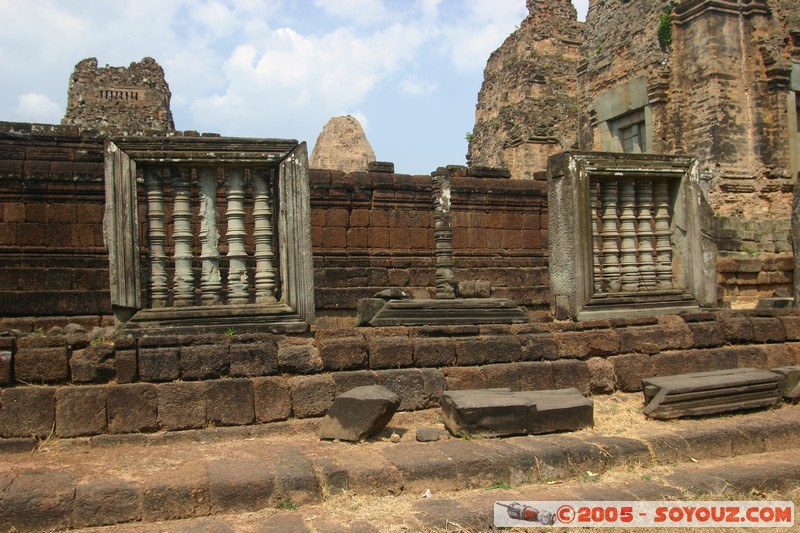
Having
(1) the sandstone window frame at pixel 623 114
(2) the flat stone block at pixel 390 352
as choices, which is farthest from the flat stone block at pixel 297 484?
(1) the sandstone window frame at pixel 623 114

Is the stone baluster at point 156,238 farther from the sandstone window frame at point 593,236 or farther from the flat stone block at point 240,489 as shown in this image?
the sandstone window frame at point 593,236

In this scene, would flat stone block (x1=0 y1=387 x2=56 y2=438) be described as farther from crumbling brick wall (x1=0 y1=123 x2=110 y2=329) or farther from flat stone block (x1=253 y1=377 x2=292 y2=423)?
crumbling brick wall (x1=0 y1=123 x2=110 y2=329)

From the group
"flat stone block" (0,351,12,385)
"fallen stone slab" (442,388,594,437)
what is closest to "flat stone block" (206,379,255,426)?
"flat stone block" (0,351,12,385)

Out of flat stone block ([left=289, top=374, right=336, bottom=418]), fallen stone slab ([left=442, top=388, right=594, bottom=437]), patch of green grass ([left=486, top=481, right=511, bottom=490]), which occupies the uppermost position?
flat stone block ([left=289, top=374, right=336, bottom=418])

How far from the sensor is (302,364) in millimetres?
5094

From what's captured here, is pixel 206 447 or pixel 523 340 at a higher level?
pixel 523 340

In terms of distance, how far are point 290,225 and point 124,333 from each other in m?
1.42

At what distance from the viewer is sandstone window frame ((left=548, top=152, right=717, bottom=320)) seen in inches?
252

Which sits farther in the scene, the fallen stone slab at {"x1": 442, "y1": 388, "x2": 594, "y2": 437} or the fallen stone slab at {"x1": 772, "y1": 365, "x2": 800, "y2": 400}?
the fallen stone slab at {"x1": 772, "y1": 365, "x2": 800, "y2": 400}

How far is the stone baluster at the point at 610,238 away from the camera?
6.74m

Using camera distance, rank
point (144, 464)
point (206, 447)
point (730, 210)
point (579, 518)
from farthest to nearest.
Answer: point (730, 210) → point (206, 447) → point (144, 464) → point (579, 518)

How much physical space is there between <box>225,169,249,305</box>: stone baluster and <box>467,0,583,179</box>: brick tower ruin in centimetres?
1942

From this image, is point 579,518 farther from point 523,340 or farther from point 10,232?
point 10,232

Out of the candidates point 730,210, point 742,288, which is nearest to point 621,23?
point 730,210
